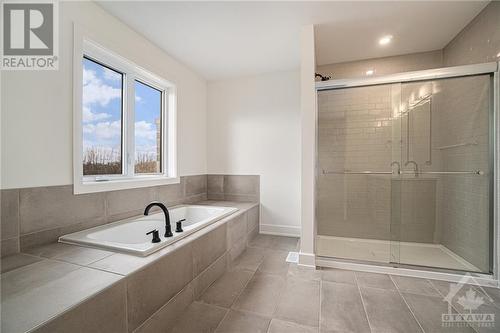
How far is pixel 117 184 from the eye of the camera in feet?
6.55

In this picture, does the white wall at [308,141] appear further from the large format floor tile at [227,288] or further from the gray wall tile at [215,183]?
the gray wall tile at [215,183]

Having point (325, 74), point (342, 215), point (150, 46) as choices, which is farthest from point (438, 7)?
point (150, 46)

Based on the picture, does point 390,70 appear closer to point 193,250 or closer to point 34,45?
point 193,250

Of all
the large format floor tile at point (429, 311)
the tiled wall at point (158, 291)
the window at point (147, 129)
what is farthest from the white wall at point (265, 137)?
the large format floor tile at point (429, 311)

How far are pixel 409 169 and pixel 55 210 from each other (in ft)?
11.3

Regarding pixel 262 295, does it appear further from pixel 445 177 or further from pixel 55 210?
pixel 445 177

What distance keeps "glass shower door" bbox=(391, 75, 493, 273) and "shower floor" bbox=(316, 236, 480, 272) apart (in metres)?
0.01

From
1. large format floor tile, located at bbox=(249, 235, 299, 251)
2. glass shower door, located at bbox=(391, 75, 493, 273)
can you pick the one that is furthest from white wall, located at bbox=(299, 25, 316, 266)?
glass shower door, located at bbox=(391, 75, 493, 273)

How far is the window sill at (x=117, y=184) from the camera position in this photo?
67.2 inches

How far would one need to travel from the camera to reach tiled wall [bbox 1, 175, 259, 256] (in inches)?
51.9

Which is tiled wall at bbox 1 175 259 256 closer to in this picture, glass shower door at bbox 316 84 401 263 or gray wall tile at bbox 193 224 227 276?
gray wall tile at bbox 193 224 227 276

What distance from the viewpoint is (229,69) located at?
309cm

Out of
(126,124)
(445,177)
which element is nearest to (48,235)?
(126,124)

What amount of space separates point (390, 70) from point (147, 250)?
11.1 feet
